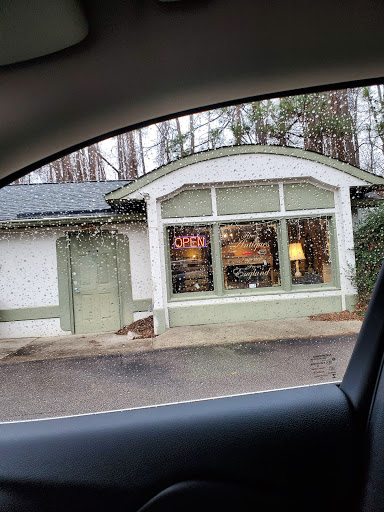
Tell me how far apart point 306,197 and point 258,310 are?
1303 millimetres

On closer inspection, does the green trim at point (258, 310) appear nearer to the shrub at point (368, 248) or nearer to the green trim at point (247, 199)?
the shrub at point (368, 248)

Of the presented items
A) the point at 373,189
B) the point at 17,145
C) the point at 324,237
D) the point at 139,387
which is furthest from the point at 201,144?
the point at 139,387

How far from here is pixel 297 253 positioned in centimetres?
319

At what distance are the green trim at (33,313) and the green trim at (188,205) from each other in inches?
65.4

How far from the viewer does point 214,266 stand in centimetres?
562

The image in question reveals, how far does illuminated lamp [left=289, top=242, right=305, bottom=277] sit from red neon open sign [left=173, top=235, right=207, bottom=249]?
2.23 meters

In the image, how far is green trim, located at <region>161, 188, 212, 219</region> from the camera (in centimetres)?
388

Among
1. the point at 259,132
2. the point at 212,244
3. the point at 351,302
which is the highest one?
the point at 259,132

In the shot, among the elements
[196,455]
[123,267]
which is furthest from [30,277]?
[196,455]

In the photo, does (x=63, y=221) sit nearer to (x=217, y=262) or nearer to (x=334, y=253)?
(x=334, y=253)

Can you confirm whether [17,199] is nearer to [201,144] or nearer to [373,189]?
[201,144]

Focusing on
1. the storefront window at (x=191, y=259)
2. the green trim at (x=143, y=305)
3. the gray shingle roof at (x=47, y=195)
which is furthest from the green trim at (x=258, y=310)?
the gray shingle roof at (x=47, y=195)

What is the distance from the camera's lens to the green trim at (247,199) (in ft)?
9.85

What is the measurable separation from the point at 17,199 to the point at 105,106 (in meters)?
0.75
